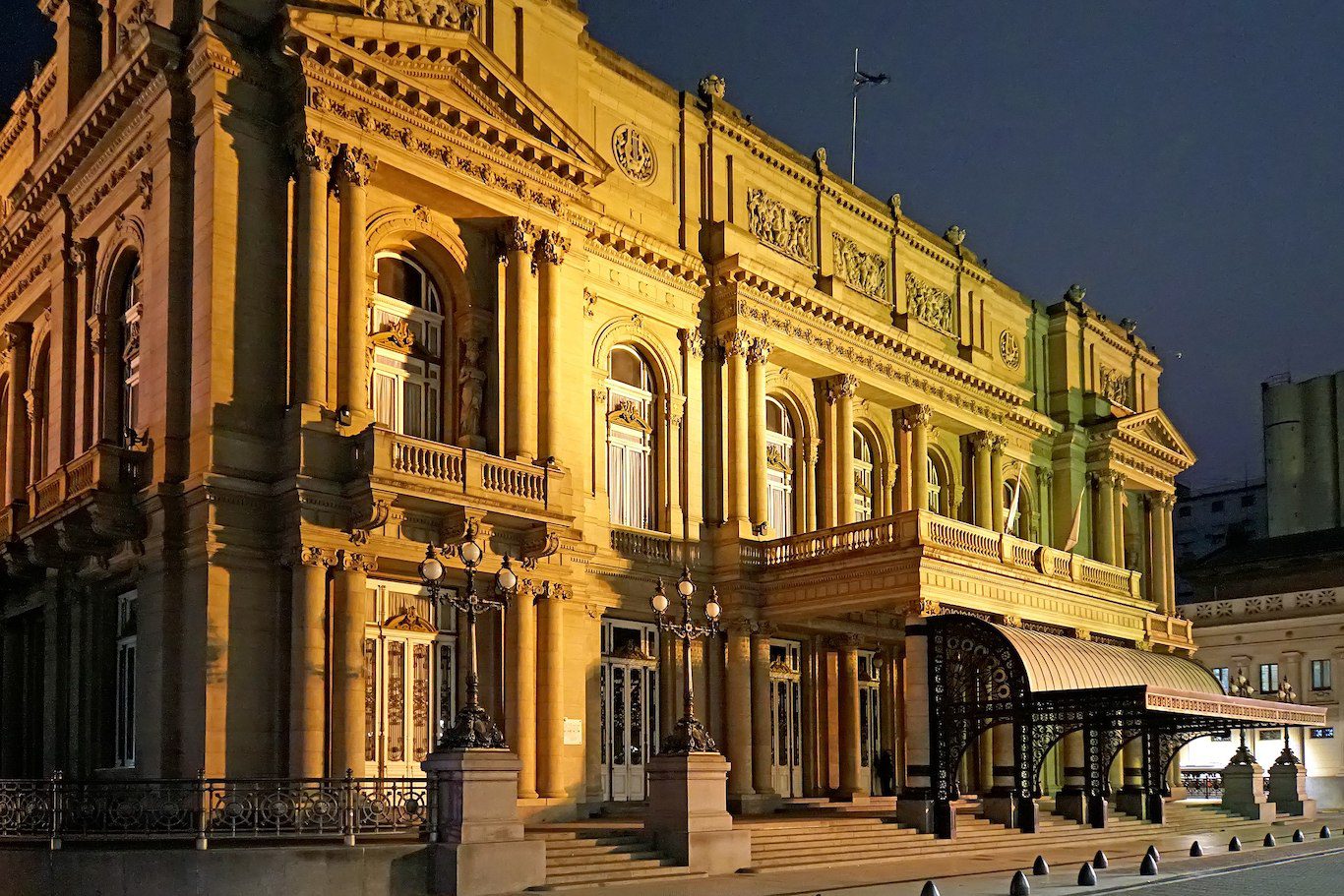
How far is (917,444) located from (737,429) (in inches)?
339

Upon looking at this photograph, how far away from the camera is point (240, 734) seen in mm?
26312

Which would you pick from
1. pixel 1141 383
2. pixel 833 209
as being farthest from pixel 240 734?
pixel 1141 383

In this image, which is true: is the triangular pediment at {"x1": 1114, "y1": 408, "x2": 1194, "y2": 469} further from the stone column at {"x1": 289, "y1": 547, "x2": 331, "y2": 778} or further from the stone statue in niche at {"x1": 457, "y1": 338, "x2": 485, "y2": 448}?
the stone column at {"x1": 289, "y1": 547, "x2": 331, "y2": 778}

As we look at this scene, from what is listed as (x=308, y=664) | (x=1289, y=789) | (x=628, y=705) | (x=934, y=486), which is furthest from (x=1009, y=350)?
(x=308, y=664)

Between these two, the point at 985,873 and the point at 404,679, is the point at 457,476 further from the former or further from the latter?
the point at 985,873

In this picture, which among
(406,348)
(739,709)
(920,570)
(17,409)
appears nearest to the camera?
(406,348)

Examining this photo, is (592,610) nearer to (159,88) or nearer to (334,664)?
(334,664)

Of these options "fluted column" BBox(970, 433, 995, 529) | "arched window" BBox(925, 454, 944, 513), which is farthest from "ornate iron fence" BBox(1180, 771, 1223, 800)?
"arched window" BBox(925, 454, 944, 513)

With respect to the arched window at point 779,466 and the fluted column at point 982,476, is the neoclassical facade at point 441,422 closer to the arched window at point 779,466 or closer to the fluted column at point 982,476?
the arched window at point 779,466

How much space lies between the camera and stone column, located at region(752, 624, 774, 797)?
36250mm

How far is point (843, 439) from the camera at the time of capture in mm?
41219

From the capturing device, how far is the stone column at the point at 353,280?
2816 centimetres

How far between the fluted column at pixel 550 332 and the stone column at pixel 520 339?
238 mm

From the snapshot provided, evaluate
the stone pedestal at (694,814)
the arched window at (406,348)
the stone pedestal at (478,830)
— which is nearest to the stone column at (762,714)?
the stone pedestal at (694,814)
